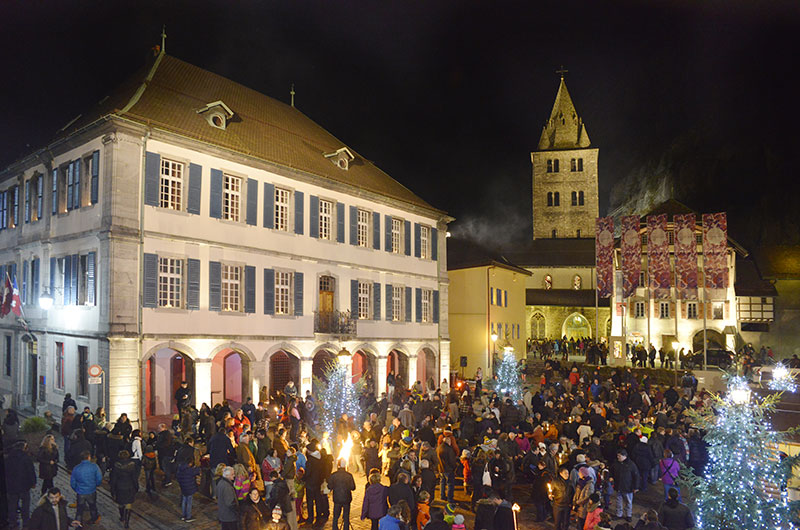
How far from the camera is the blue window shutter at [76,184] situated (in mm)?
22719

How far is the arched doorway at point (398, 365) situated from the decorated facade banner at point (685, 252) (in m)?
17.5

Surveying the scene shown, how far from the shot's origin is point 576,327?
61.5 m

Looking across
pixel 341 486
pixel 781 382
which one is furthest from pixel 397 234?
pixel 341 486

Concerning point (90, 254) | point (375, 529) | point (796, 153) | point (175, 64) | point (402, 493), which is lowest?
point (375, 529)

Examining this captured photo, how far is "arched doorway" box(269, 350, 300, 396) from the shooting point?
2714cm

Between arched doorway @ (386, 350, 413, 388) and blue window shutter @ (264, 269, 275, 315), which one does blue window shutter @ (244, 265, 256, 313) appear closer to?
blue window shutter @ (264, 269, 275, 315)

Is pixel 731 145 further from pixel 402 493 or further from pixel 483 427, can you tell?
pixel 402 493

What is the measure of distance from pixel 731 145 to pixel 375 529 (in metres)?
76.4

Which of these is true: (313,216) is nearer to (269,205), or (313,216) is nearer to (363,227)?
(269,205)

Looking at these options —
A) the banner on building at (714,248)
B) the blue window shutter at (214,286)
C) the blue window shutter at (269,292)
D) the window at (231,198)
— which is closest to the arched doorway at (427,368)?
the blue window shutter at (269,292)

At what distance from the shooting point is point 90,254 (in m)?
21.5

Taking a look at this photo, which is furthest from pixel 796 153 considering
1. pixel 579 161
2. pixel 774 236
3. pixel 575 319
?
pixel 575 319

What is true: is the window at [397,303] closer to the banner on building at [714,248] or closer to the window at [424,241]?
the window at [424,241]

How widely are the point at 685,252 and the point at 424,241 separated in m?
16.2
